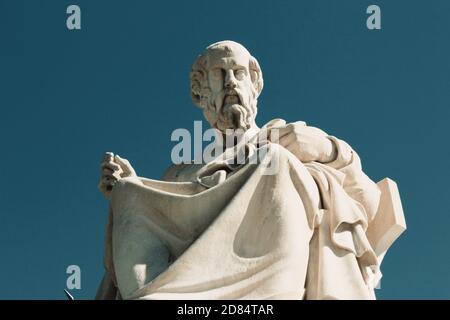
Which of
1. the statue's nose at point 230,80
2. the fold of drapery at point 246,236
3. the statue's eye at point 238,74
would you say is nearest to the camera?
the fold of drapery at point 246,236

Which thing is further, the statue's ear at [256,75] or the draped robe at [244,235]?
the statue's ear at [256,75]

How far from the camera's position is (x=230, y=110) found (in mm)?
10672

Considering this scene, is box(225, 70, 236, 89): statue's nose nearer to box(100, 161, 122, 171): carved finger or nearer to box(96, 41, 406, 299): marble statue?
box(96, 41, 406, 299): marble statue

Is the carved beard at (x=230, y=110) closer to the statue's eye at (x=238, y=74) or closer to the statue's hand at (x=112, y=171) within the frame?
the statue's eye at (x=238, y=74)

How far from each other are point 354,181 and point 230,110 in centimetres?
135

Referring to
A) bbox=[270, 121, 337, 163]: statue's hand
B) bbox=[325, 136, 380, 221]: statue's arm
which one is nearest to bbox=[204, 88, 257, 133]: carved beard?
bbox=[270, 121, 337, 163]: statue's hand

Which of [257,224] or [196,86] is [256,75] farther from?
[257,224]

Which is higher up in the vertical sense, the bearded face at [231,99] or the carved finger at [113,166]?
the bearded face at [231,99]

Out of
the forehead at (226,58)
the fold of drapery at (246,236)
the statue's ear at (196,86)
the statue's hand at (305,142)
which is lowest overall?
the fold of drapery at (246,236)

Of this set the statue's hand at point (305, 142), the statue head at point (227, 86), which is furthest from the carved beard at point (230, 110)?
the statue's hand at point (305, 142)

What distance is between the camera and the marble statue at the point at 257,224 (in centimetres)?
898

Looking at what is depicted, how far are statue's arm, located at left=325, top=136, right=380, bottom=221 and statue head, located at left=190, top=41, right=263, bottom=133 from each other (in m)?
0.94

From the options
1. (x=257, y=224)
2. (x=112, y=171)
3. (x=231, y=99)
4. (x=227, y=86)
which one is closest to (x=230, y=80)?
(x=227, y=86)
